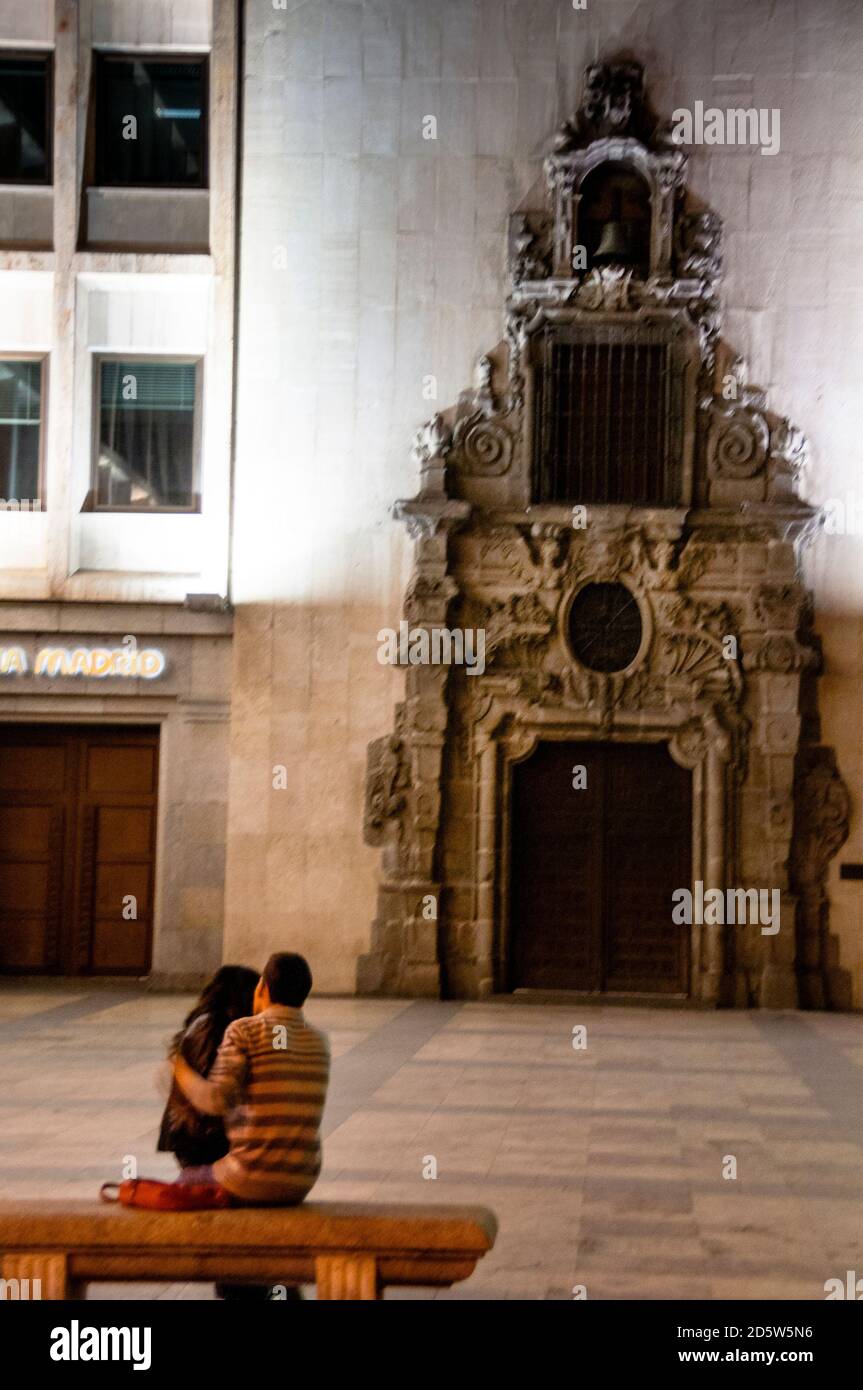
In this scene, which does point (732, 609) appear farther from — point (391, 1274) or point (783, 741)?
point (391, 1274)

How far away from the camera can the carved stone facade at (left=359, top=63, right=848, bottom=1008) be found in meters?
20.2

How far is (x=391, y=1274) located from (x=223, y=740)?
14.2 meters

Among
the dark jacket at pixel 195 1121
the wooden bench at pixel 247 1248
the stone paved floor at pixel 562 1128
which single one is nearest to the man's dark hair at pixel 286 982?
the dark jacket at pixel 195 1121

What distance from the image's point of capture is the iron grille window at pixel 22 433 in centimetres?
2150

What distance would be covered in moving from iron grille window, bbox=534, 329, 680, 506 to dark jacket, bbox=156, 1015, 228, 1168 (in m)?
13.9

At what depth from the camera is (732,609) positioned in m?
20.4

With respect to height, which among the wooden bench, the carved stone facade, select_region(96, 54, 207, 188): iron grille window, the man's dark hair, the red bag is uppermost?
select_region(96, 54, 207, 188): iron grille window

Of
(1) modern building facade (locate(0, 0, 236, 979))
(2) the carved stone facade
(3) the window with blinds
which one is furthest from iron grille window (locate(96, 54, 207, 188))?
(2) the carved stone facade

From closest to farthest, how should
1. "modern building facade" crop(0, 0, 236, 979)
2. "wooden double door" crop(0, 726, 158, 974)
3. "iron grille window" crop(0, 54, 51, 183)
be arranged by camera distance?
"modern building facade" crop(0, 0, 236, 979), "wooden double door" crop(0, 726, 158, 974), "iron grille window" crop(0, 54, 51, 183)

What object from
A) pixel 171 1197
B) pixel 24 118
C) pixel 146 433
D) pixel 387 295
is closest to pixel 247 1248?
pixel 171 1197

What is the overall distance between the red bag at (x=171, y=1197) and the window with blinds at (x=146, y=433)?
48.6ft

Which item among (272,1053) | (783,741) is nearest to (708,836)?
(783,741)

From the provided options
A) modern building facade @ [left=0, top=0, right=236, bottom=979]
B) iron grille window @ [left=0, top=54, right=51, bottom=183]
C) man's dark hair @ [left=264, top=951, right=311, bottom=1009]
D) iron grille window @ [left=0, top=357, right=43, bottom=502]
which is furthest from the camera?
iron grille window @ [left=0, top=54, right=51, bottom=183]

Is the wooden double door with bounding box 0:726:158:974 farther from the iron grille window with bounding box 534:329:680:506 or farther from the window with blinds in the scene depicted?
the iron grille window with bounding box 534:329:680:506
